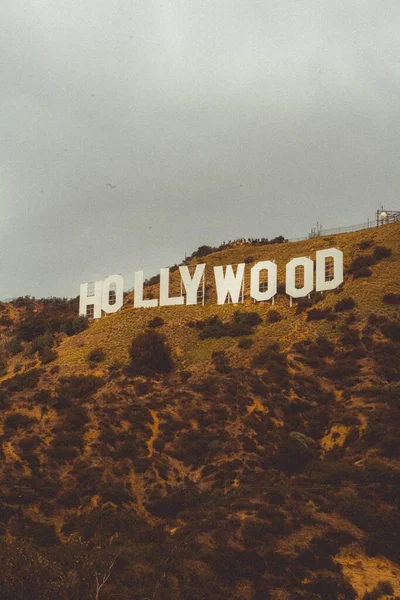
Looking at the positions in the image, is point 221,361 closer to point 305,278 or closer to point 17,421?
point 305,278

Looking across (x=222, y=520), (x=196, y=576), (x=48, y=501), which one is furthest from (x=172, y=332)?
(x=196, y=576)

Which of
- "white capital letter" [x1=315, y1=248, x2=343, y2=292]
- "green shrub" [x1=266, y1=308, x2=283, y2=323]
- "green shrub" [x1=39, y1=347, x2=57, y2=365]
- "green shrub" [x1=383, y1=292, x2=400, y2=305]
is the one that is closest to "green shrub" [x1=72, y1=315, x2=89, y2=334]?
"green shrub" [x1=39, y1=347, x2=57, y2=365]

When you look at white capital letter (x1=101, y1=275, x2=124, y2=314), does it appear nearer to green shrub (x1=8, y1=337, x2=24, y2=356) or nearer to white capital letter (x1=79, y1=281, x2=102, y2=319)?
white capital letter (x1=79, y1=281, x2=102, y2=319)

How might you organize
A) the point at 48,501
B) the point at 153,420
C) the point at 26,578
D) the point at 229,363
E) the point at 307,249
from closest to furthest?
the point at 26,578, the point at 48,501, the point at 153,420, the point at 229,363, the point at 307,249

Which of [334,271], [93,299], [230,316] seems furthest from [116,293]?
[334,271]

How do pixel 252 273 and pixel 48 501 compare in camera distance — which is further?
pixel 252 273

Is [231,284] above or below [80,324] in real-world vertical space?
above

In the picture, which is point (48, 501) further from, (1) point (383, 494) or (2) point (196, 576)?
(1) point (383, 494)
